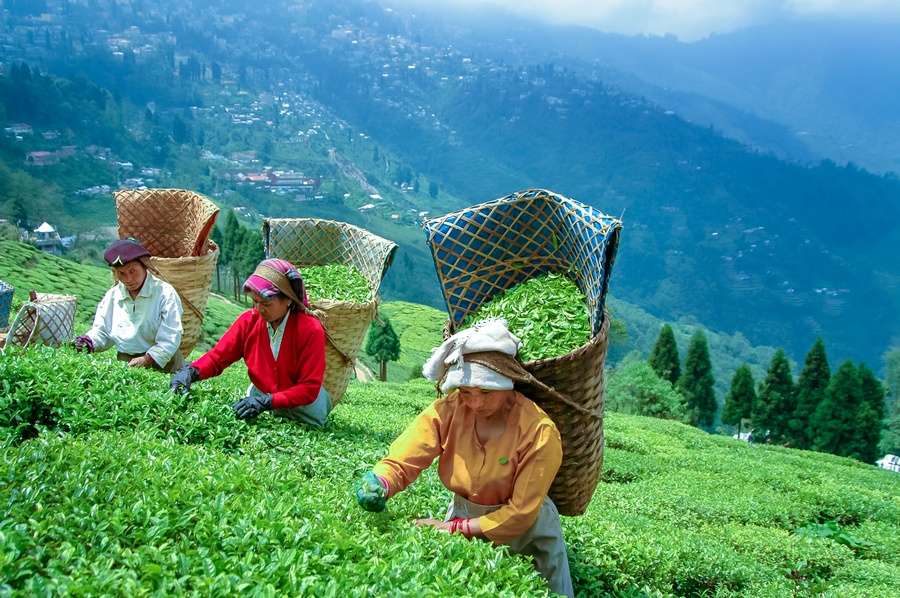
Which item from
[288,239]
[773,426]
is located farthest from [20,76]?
[288,239]

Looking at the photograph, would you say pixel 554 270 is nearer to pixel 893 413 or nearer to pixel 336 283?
pixel 336 283

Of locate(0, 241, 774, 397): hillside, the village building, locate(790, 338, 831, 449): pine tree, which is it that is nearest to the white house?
locate(790, 338, 831, 449): pine tree

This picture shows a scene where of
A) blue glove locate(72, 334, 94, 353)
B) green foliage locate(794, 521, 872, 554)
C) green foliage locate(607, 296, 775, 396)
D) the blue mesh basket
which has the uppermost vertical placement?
the blue mesh basket

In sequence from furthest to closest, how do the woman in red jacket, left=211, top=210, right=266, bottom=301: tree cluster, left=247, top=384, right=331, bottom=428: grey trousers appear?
left=211, top=210, right=266, bottom=301: tree cluster < left=247, top=384, right=331, bottom=428: grey trousers < the woman in red jacket

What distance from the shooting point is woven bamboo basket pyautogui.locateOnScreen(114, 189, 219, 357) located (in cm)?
913

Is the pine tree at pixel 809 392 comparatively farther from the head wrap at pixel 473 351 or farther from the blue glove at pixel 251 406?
the head wrap at pixel 473 351

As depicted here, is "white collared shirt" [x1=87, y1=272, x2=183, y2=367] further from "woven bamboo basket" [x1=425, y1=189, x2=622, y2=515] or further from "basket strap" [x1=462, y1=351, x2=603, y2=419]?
"basket strap" [x1=462, y1=351, x2=603, y2=419]

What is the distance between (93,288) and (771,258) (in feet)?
650

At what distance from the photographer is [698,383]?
160 ft

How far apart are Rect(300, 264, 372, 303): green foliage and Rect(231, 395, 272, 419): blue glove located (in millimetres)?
2264

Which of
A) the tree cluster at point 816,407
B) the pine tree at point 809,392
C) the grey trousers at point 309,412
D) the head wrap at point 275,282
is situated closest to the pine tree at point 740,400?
the tree cluster at point 816,407

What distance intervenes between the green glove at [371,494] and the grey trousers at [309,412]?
229 centimetres

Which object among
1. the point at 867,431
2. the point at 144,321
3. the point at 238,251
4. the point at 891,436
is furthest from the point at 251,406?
the point at 891,436

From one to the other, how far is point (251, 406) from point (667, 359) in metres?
46.3
